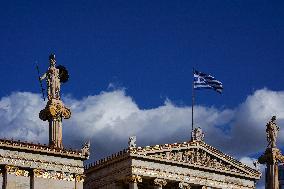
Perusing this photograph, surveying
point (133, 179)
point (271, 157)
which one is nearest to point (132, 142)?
point (133, 179)

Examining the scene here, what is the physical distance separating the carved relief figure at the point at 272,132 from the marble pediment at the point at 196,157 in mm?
4226

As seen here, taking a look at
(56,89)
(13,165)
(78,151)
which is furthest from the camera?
(56,89)

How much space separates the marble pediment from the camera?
6444 centimetres

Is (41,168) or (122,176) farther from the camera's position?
(122,176)

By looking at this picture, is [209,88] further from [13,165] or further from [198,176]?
[13,165]

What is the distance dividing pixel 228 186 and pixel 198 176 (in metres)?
4.95

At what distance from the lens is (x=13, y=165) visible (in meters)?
52.7

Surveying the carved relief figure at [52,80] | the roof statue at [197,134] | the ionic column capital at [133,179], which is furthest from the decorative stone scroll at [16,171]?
the roof statue at [197,134]

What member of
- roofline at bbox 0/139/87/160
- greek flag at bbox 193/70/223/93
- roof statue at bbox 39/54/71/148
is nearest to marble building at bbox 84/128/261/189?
greek flag at bbox 193/70/223/93

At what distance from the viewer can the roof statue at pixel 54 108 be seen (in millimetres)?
58375

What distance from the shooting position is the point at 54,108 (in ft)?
192

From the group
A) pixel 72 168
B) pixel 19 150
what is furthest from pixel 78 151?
pixel 19 150

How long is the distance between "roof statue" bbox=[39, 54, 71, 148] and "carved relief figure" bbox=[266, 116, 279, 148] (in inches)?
1050

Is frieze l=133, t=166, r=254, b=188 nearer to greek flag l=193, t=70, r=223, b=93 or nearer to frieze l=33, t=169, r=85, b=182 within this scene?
frieze l=33, t=169, r=85, b=182
